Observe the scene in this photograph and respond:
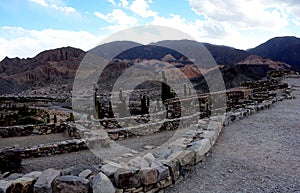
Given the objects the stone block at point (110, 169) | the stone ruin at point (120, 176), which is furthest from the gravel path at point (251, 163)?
the stone block at point (110, 169)

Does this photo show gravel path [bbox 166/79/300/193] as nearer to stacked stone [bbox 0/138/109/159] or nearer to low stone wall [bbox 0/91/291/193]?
low stone wall [bbox 0/91/291/193]

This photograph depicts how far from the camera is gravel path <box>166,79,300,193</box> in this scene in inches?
191

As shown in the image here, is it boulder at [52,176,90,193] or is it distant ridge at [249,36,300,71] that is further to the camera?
distant ridge at [249,36,300,71]

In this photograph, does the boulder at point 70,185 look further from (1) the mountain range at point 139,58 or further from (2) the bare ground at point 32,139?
(1) the mountain range at point 139,58

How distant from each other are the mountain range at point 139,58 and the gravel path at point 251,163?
1872 inches

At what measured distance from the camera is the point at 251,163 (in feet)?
19.0

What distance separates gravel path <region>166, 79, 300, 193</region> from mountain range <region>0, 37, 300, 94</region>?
1872 inches

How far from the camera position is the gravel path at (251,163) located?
A: 15.9ft

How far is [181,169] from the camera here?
521 centimetres

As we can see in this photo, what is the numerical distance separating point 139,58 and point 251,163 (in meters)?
85.8

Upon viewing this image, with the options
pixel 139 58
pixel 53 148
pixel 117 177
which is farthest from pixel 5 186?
pixel 139 58

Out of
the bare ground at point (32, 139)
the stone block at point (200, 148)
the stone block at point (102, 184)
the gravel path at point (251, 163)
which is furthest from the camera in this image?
the bare ground at point (32, 139)

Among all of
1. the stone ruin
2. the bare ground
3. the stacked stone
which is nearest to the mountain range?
the bare ground

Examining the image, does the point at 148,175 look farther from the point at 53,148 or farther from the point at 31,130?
the point at 31,130
